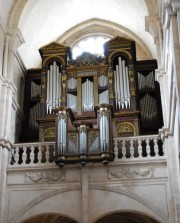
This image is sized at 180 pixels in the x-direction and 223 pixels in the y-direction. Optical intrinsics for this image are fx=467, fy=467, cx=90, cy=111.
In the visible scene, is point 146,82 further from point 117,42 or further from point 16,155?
point 16,155

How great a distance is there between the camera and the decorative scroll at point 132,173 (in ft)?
43.7

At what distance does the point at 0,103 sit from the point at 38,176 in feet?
8.34

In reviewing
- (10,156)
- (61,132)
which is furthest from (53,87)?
(10,156)

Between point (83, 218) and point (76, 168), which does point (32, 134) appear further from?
point (83, 218)

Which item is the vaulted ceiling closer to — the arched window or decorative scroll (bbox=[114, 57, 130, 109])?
the arched window

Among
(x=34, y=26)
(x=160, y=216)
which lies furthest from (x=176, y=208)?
(x=34, y=26)

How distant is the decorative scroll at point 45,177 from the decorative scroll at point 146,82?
4997 millimetres

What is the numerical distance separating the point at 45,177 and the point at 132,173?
2.53 meters

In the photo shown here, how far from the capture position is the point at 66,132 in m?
13.8

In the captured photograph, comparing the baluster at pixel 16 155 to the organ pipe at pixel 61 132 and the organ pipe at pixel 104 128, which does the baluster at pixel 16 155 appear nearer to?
the organ pipe at pixel 61 132

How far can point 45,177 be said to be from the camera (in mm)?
13609

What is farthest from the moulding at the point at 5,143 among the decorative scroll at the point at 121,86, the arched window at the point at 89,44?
the arched window at the point at 89,44

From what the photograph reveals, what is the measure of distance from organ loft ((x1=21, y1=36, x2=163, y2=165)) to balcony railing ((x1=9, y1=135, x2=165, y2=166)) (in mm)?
790

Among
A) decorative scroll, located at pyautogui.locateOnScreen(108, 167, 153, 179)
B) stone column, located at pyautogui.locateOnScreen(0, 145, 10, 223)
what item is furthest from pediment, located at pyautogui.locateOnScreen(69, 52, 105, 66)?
decorative scroll, located at pyautogui.locateOnScreen(108, 167, 153, 179)
